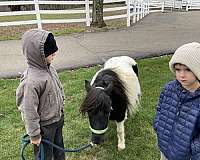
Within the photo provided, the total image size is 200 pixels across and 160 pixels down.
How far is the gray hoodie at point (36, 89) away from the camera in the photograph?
8.98 ft

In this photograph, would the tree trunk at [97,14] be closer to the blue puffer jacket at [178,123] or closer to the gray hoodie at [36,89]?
the gray hoodie at [36,89]

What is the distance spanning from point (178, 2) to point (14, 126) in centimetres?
2389

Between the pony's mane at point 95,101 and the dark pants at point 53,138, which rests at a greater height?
the pony's mane at point 95,101

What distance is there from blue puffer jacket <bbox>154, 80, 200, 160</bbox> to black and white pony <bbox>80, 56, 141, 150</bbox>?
659 mm

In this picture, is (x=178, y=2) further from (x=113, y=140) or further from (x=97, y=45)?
(x=113, y=140)

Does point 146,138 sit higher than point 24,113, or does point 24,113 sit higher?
point 24,113

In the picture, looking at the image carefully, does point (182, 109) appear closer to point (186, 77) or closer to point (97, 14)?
point (186, 77)

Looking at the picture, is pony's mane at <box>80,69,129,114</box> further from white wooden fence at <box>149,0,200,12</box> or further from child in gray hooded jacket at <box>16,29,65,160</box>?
white wooden fence at <box>149,0,200,12</box>

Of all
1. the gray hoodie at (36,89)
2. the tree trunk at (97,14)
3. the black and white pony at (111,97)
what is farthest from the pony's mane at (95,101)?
the tree trunk at (97,14)

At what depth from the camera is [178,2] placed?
26328mm

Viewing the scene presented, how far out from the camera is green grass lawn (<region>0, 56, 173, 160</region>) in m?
4.00

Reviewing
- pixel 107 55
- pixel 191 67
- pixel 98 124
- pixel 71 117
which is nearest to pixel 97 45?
pixel 107 55

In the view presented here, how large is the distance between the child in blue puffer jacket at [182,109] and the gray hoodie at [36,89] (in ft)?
3.17

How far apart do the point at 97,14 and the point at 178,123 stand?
1076 cm
